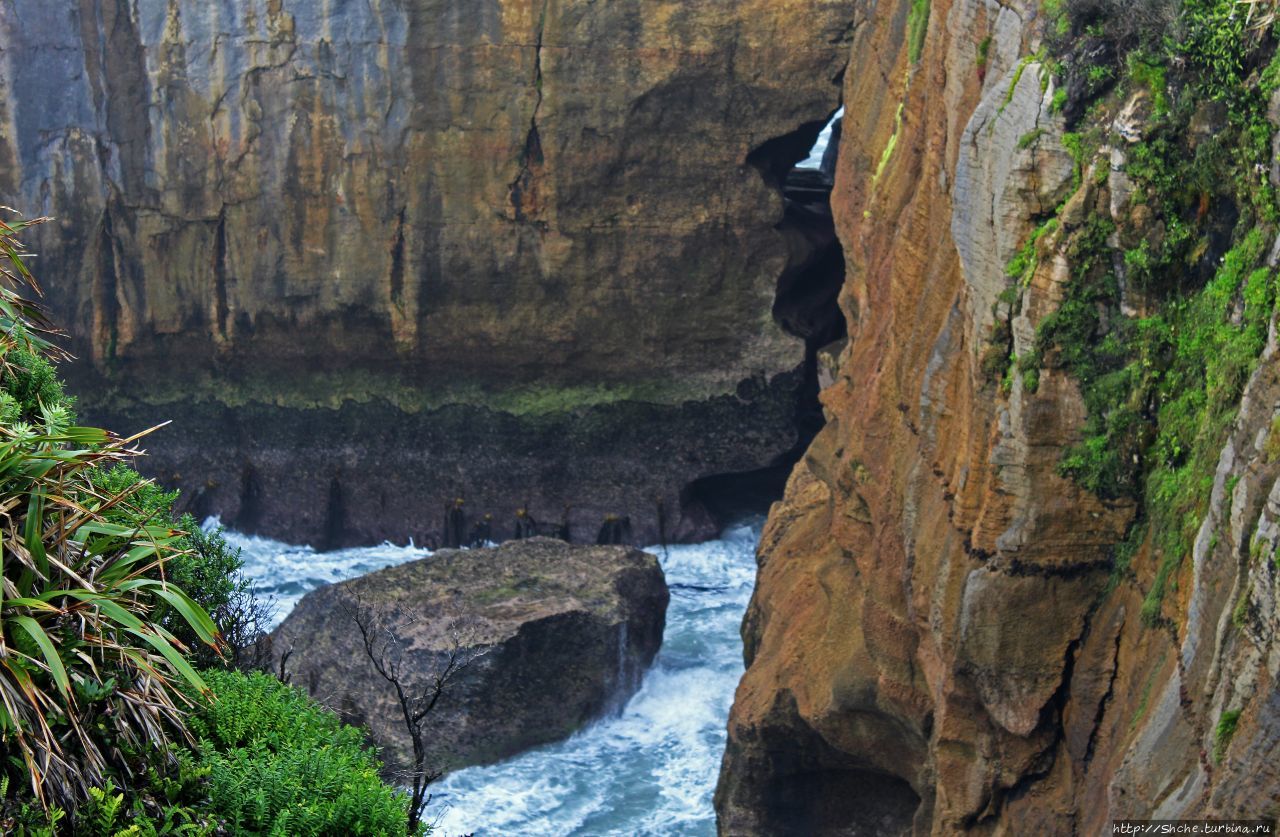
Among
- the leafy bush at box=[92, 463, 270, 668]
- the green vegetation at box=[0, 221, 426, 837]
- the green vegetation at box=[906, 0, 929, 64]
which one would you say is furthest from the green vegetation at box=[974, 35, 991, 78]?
the green vegetation at box=[0, 221, 426, 837]

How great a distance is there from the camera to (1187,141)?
480 inches

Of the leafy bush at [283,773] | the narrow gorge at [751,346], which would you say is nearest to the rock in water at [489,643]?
the narrow gorge at [751,346]

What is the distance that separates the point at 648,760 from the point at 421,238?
39.9 ft

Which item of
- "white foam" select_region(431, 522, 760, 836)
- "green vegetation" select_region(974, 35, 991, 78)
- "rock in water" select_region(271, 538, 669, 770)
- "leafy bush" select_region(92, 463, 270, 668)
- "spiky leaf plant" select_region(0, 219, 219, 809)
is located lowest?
"white foam" select_region(431, 522, 760, 836)

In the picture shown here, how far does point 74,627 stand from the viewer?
357 inches

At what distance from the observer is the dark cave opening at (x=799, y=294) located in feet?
93.7

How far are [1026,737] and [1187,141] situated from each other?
18.2 ft

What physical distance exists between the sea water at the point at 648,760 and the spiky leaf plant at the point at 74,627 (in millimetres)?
8333

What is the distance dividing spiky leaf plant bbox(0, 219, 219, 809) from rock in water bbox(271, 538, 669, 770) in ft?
36.9

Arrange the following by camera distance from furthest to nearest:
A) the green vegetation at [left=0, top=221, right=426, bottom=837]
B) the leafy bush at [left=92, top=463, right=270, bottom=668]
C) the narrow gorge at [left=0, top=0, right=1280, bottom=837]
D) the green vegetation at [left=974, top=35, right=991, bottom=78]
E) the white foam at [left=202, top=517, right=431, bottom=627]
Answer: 1. the white foam at [left=202, top=517, right=431, bottom=627]
2. the green vegetation at [left=974, top=35, right=991, bottom=78]
3. the leafy bush at [left=92, top=463, right=270, bottom=668]
4. the narrow gorge at [left=0, top=0, right=1280, bottom=837]
5. the green vegetation at [left=0, top=221, right=426, bottom=837]

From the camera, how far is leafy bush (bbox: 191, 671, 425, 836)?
9.07m

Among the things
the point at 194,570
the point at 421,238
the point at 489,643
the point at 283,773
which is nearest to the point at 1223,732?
the point at 283,773

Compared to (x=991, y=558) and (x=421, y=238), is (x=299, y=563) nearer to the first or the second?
(x=421, y=238)

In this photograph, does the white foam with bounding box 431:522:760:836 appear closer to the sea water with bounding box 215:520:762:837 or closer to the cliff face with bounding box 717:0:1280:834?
the sea water with bounding box 215:520:762:837
